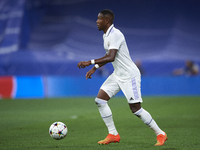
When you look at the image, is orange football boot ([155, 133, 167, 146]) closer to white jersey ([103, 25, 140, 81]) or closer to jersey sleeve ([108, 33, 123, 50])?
white jersey ([103, 25, 140, 81])

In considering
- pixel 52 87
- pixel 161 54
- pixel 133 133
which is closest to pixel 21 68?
pixel 52 87

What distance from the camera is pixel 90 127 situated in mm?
9125

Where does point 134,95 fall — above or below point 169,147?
above

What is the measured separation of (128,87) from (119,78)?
27 centimetres

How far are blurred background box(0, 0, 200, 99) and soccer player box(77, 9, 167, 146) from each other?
12091 millimetres

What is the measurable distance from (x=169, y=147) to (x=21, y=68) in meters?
18.3

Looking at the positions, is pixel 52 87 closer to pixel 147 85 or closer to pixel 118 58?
pixel 147 85

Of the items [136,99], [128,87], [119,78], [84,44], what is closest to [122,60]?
[119,78]

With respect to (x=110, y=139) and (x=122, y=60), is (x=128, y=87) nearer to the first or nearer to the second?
(x=122, y=60)

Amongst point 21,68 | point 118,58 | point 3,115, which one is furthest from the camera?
point 21,68

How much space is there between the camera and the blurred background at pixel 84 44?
62.3 ft

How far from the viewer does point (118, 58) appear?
6.43 metres

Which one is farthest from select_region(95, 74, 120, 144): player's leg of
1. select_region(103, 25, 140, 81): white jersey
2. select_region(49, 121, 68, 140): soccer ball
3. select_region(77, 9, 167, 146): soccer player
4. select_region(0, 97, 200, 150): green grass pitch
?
select_region(49, 121, 68, 140): soccer ball

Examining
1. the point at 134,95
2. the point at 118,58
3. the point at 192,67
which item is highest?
the point at 118,58
